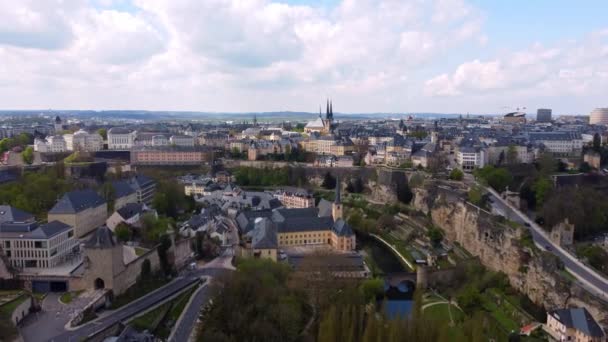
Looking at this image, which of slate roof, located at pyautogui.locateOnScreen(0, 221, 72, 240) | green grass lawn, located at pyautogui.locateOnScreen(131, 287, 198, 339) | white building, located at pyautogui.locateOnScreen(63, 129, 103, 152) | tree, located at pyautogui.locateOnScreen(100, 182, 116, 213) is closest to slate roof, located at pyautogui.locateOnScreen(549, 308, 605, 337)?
green grass lawn, located at pyautogui.locateOnScreen(131, 287, 198, 339)

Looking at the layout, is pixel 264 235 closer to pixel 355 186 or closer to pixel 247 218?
pixel 247 218

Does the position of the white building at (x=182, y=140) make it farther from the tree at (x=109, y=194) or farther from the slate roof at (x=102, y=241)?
the slate roof at (x=102, y=241)

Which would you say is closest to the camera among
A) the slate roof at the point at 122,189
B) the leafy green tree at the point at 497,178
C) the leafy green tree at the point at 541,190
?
the leafy green tree at the point at 541,190

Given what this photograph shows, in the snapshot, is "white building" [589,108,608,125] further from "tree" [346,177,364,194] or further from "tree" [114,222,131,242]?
"tree" [114,222,131,242]

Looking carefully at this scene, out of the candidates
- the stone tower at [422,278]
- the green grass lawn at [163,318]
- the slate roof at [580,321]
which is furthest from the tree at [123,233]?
the slate roof at [580,321]

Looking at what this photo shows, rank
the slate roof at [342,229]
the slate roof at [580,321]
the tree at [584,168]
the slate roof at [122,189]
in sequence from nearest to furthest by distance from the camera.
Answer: the slate roof at [580,321], the slate roof at [342,229], the slate roof at [122,189], the tree at [584,168]

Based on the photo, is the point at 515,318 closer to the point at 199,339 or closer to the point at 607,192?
the point at 199,339

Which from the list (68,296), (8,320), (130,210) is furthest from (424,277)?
(8,320)

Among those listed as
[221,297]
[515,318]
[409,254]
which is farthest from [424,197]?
[221,297]
